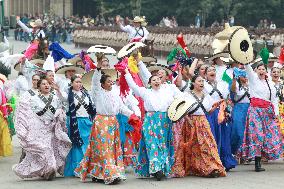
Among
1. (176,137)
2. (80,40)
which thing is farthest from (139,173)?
(80,40)

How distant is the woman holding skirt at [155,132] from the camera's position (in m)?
13.5

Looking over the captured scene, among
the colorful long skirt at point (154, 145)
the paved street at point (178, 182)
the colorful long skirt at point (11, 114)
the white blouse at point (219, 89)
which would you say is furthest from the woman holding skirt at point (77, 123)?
the colorful long skirt at point (11, 114)

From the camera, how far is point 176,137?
13.8 m

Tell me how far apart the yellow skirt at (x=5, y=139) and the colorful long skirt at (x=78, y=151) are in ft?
6.44

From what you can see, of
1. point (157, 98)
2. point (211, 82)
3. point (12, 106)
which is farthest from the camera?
point (12, 106)

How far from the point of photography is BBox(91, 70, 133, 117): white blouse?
520 inches

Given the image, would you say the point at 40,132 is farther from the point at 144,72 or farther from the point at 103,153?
the point at 144,72

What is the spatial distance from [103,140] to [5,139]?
2.87 metres

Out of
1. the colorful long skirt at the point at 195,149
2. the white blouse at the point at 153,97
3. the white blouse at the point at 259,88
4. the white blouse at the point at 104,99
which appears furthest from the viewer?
the white blouse at the point at 259,88

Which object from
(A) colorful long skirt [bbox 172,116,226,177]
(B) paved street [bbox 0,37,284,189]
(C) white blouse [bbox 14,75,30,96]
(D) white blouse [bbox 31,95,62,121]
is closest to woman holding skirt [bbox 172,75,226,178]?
(A) colorful long skirt [bbox 172,116,226,177]

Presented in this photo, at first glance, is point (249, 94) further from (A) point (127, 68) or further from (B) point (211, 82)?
(A) point (127, 68)

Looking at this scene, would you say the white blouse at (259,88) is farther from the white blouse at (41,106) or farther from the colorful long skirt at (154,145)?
the white blouse at (41,106)

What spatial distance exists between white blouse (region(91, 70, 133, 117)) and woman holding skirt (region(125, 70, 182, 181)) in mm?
423

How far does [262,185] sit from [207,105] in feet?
4.63
